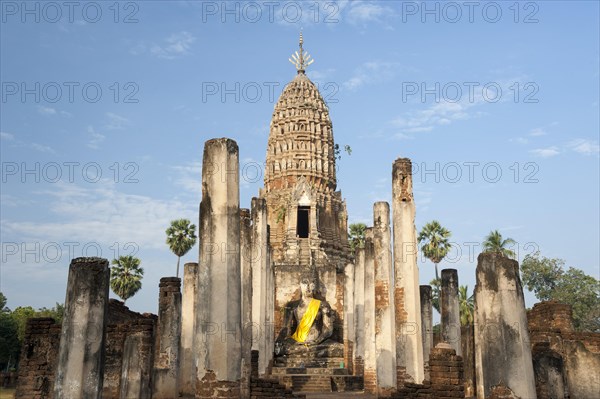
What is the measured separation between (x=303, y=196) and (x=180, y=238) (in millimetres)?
11392

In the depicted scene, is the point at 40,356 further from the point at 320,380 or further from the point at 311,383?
the point at 320,380

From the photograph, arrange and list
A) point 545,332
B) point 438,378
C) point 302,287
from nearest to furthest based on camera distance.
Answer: point 438,378
point 545,332
point 302,287

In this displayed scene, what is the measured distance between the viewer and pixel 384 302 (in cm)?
1642

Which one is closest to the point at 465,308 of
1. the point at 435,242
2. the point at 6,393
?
the point at 435,242

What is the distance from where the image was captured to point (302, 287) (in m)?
34.4

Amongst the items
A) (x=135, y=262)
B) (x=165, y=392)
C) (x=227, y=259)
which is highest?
(x=135, y=262)

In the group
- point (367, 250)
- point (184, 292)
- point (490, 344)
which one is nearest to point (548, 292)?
point (367, 250)

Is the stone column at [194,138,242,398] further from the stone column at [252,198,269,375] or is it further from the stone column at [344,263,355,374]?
the stone column at [344,263,355,374]

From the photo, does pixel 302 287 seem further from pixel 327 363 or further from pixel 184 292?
pixel 184 292

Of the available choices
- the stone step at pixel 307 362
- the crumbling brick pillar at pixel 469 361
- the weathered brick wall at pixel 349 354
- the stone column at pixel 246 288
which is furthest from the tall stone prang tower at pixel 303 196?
the stone column at pixel 246 288

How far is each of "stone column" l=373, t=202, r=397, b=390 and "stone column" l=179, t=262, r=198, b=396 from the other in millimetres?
5334

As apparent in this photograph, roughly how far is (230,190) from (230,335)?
2.49 metres

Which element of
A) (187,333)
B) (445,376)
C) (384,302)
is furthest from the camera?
(187,333)

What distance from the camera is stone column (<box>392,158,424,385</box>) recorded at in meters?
15.3
